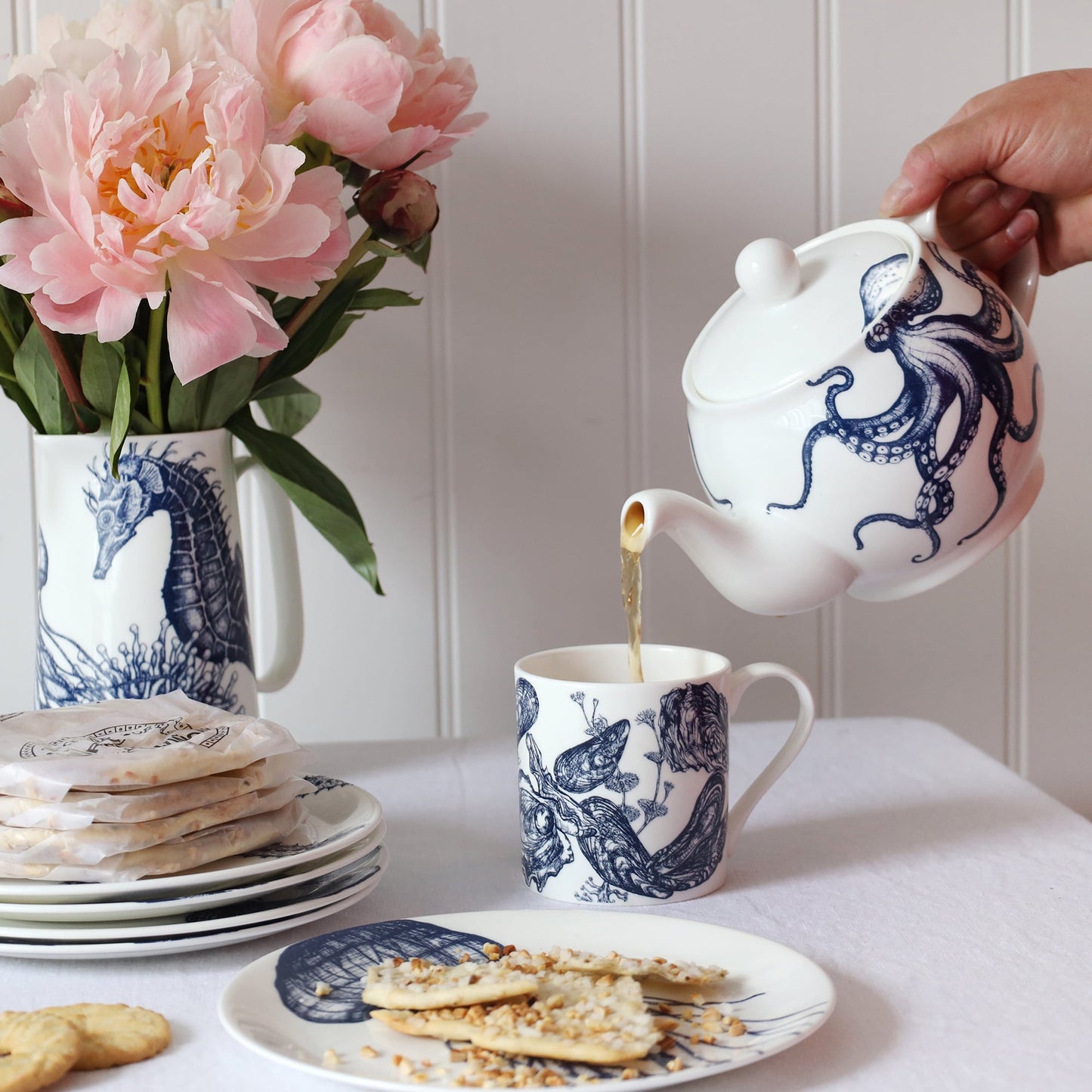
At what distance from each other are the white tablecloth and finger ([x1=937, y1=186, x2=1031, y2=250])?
36cm

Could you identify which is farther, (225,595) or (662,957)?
(225,595)

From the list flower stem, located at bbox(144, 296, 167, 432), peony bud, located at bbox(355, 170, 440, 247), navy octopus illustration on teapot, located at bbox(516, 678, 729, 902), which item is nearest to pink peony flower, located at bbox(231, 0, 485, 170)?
peony bud, located at bbox(355, 170, 440, 247)

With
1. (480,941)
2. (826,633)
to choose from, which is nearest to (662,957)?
(480,941)

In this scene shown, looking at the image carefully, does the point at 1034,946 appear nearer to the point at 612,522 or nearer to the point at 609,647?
the point at 609,647

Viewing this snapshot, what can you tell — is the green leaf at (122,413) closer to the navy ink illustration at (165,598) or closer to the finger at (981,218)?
the navy ink illustration at (165,598)

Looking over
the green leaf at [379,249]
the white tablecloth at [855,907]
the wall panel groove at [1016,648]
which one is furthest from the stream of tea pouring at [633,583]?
the wall panel groove at [1016,648]

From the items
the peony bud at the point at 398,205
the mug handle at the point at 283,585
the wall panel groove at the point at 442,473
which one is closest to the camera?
the peony bud at the point at 398,205

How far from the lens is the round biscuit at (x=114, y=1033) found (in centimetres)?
45

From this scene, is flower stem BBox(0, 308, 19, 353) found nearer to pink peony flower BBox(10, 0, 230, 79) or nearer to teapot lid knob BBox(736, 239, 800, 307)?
pink peony flower BBox(10, 0, 230, 79)

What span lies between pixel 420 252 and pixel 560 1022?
529 millimetres

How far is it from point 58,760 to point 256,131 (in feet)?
1.08

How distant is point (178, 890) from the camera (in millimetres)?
542

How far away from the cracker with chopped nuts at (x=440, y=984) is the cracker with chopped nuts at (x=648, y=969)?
3cm

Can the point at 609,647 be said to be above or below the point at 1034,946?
above
